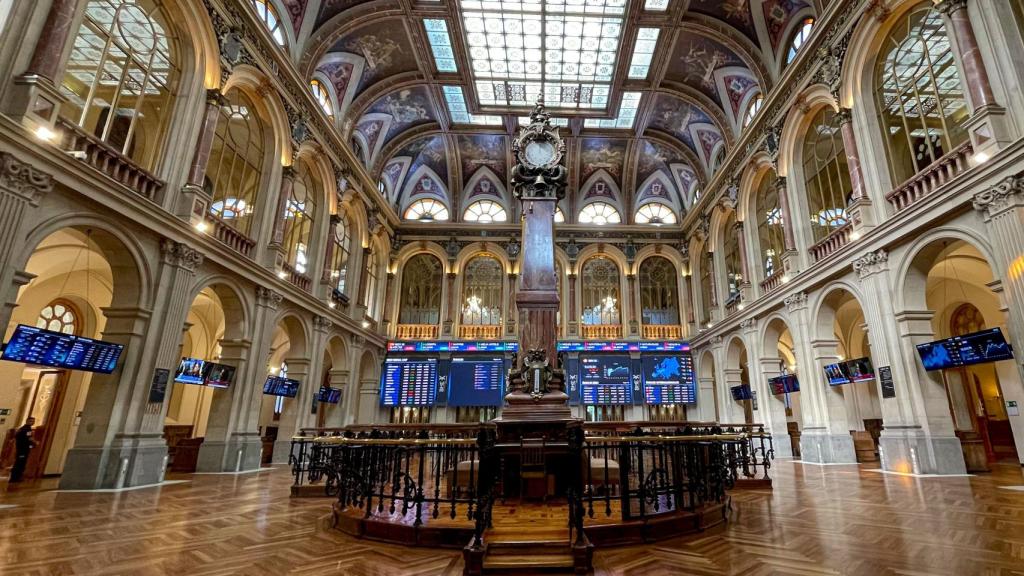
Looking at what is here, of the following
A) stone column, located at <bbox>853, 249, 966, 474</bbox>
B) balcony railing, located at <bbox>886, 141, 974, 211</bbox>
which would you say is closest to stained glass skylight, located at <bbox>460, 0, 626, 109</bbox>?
balcony railing, located at <bbox>886, 141, 974, 211</bbox>

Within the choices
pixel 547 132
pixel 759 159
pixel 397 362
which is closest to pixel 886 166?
pixel 759 159

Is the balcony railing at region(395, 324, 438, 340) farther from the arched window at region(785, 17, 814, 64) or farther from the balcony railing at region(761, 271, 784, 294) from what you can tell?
the arched window at region(785, 17, 814, 64)

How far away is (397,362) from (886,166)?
17478mm

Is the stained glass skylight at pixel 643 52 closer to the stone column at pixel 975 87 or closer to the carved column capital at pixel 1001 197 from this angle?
the stone column at pixel 975 87

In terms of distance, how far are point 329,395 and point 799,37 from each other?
1809 cm

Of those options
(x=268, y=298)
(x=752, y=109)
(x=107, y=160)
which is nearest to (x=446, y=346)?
(x=268, y=298)

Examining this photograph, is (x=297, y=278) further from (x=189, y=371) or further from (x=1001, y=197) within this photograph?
(x=1001, y=197)

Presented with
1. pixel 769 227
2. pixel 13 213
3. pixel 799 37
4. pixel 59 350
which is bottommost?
pixel 59 350

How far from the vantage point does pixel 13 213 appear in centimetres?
601

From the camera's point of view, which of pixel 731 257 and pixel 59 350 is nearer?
pixel 59 350

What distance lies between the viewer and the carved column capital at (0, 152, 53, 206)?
232 inches

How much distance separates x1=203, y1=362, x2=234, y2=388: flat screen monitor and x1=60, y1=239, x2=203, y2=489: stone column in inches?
→ 43.9

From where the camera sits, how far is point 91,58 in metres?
7.82

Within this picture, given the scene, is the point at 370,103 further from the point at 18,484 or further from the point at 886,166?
the point at 886,166
